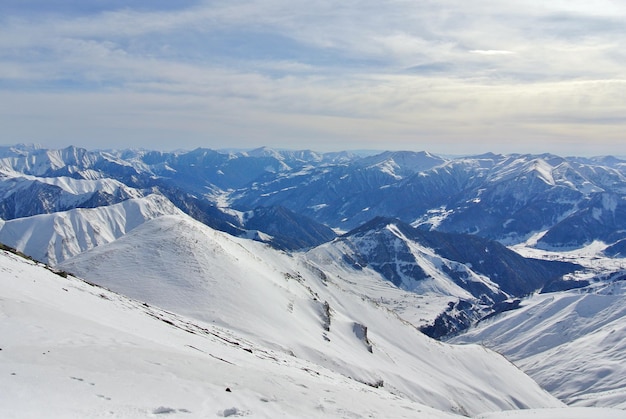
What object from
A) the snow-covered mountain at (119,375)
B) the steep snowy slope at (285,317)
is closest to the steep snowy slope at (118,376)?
the snow-covered mountain at (119,375)

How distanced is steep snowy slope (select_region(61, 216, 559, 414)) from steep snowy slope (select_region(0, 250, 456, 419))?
30.8 meters

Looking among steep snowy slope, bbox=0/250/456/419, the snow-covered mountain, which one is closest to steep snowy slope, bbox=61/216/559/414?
the snow-covered mountain

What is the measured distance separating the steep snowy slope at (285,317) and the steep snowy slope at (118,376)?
30.8m

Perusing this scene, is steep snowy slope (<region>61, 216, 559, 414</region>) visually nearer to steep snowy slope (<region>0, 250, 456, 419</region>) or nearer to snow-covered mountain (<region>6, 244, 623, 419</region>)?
snow-covered mountain (<region>6, 244, 623, 419</region>)

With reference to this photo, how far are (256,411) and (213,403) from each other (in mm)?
1923

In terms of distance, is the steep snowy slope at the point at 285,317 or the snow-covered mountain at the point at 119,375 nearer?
the snow-covered mountain at the point at 119,375

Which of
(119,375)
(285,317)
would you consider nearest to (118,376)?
(119,375)

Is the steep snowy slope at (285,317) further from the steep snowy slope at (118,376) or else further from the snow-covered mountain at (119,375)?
the steep snowy slope at (118,376)

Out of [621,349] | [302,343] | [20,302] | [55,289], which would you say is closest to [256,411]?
[20,302]

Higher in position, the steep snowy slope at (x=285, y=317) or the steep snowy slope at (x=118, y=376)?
the steep snowy slope at (x=118, y=376)

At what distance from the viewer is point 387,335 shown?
411 feet

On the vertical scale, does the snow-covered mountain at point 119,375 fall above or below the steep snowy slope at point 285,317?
above

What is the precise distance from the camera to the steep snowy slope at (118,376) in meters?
16.8

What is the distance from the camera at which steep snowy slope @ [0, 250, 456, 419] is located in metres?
16.8
